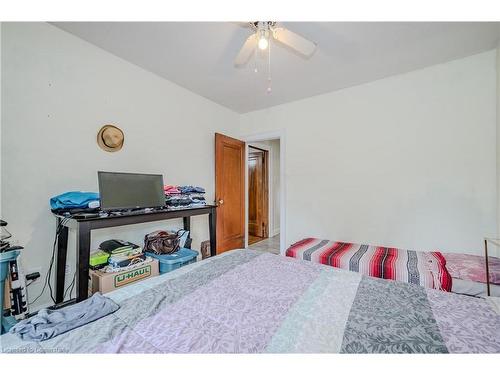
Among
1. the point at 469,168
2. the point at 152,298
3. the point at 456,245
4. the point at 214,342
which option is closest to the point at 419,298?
the point at 214,342

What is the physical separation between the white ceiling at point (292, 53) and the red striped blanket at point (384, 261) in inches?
78.2

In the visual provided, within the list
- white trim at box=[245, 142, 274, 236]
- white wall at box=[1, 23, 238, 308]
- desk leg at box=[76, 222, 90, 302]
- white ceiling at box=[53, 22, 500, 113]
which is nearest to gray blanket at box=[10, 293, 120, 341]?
desk leg at box=[76, 222, 90, 302]

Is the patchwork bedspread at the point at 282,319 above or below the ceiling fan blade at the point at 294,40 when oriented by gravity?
below

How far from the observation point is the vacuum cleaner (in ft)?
4.32

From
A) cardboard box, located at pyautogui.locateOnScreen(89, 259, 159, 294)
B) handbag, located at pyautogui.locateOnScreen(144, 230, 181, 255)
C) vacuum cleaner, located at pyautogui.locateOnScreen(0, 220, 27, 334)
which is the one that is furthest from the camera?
handbag, located at pyautogui.locateOnScreen(144, 230, 181, 255)

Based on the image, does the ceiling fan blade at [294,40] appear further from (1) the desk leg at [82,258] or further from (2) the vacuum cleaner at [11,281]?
(2) the vacuum cleaner at [11,281]

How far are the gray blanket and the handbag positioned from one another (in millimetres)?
1366

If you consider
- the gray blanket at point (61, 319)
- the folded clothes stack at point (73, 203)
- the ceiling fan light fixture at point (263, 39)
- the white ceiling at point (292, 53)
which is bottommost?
the gray blanket at point (61, 319)

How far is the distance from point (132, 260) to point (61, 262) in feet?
1.82

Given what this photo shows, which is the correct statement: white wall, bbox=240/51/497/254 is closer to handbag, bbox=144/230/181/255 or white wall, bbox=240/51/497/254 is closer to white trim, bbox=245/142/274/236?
white trim, bbox=245/142/274/236

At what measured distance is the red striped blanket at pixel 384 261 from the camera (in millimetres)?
1686

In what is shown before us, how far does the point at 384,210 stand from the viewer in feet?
8.67

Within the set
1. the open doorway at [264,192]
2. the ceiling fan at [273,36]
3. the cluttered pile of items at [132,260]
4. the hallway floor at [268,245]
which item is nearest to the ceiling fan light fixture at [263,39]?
the ceiling fan at [273,36]

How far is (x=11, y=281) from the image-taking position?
147cm
